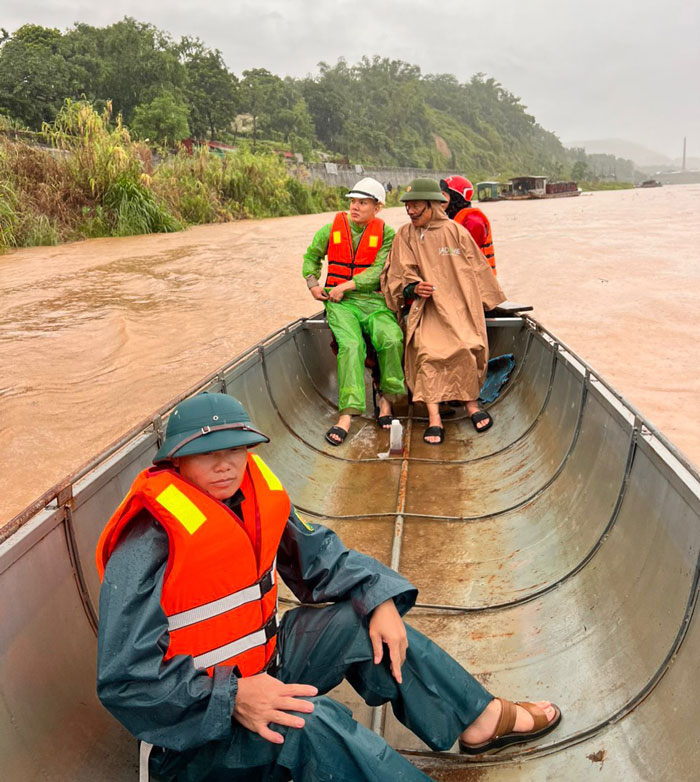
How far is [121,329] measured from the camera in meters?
9.93

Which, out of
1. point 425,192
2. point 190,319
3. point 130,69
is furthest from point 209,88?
point 425,192

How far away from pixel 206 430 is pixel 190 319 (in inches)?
373

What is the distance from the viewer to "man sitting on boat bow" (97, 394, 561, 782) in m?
1.43

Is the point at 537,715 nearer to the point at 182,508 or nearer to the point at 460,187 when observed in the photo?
the point at 182,508

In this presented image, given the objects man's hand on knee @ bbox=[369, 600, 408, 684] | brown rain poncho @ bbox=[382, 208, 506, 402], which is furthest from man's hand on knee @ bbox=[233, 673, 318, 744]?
brown rain poncho @ bbox=[382, 208, 506, 402]

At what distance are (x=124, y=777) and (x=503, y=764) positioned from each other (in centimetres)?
104

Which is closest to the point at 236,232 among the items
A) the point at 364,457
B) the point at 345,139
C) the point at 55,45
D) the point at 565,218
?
the point at 565,218

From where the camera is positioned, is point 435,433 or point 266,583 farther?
point 435,433

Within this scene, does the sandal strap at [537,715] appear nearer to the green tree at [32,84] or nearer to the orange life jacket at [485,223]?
A: the orange life jacket at [485,223]

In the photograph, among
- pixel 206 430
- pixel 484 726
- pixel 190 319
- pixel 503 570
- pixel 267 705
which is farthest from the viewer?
pixel 190 319

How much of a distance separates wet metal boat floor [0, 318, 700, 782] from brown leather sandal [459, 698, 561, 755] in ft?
0.14

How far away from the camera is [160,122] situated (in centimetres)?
3884

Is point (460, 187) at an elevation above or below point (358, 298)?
above

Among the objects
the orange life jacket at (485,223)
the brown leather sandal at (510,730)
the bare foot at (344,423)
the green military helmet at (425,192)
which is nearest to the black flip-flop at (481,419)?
the bare foot at (344,423)
